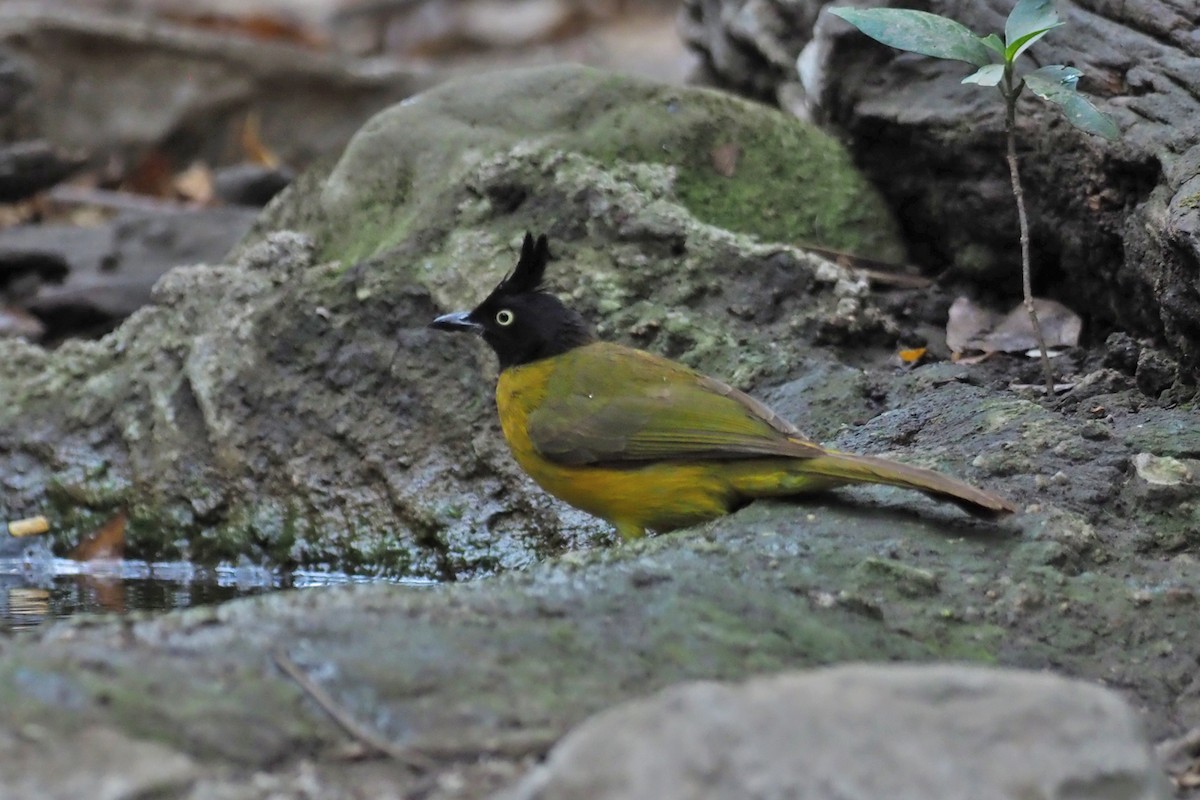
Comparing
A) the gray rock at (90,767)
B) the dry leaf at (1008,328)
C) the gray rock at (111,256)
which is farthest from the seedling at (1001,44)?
the gray rock at (111,256)

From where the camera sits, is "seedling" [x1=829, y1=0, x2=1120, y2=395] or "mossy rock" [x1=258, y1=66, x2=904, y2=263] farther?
"mossy rock" [x1=258, y1=66, x2=904, y2=263]

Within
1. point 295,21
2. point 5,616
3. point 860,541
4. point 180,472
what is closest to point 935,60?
point 860,541

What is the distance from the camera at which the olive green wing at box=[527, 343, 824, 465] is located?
13.9ft

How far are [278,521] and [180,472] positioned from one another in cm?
43

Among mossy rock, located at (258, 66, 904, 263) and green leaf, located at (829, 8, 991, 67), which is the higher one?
green leaf, located at (829, 8, 991, 67)

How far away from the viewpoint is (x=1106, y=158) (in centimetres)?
496

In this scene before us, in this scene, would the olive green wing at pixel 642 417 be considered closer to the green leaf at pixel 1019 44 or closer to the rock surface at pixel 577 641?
the rock surface at pixel 577 641

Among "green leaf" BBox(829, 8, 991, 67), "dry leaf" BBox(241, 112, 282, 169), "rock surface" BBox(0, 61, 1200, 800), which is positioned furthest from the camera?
"dry leaf" BBox(241, 112, 282, 169)

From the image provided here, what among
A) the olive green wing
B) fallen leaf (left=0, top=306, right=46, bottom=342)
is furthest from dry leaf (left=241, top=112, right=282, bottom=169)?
the olive green wing

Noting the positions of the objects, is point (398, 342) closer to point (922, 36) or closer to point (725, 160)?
point (725, 160)

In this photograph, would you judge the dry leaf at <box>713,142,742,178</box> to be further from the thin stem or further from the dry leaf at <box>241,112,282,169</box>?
the dry leaf at <box>241,112,282,169</box>

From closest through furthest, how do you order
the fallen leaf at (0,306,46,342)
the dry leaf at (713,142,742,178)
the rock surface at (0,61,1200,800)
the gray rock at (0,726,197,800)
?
the gray rock at (0,726,197,800)
the rock surface at (0,61,1200,800)
the dry leaf at (713,142,742,178)
the fallen leaf at (0,306,46,342)

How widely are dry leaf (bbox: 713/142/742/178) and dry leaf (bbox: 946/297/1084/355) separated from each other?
104cm

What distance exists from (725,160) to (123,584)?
111 inches
